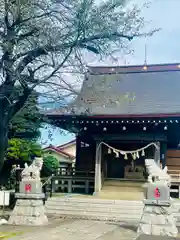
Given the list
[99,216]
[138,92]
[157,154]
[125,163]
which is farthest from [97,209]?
[138,92]

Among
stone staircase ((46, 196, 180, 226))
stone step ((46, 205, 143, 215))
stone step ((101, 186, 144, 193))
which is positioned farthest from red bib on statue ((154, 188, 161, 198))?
stone step ((101, 186, 144, 193))

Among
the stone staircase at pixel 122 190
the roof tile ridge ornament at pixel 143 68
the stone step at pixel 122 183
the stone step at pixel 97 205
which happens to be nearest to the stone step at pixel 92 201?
the stone step at pixel 97 205

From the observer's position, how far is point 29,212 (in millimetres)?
10594

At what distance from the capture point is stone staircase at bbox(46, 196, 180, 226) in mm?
12941

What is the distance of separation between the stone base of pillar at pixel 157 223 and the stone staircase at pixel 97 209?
9.31 feet

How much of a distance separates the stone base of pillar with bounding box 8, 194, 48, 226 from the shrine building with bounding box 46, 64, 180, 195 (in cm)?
438

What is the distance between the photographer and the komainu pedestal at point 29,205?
10531 millimetres

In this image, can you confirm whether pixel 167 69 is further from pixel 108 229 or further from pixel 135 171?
pixel 108 229

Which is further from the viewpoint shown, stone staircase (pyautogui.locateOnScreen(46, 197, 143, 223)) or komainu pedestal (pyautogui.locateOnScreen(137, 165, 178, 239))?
stone staircase (pyautogui.locateOnScreen(46, 197, 143, 223))

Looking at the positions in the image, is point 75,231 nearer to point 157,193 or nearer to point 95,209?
point 157,193

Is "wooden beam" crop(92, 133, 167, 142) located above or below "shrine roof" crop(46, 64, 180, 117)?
below

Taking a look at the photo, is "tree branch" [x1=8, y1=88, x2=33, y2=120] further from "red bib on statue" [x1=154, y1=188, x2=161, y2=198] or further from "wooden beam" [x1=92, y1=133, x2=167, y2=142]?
"wooden beam" [x1=92, y1=133, x2=167, y2=142]

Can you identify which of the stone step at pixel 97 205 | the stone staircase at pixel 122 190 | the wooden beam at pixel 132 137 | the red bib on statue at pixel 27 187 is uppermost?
the wooden beam at pixel 132 137

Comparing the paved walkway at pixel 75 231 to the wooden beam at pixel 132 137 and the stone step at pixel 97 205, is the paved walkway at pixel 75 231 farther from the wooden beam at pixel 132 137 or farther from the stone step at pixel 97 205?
the wooden beam at pixel 132 137
